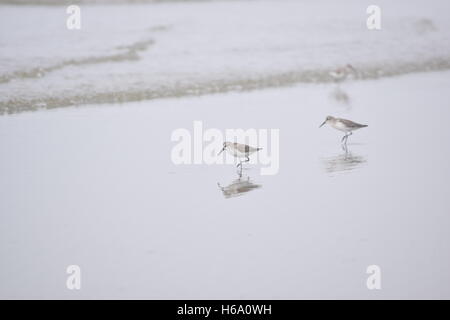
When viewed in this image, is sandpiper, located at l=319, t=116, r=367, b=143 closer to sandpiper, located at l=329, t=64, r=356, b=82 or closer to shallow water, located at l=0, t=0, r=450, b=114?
shallow water, located at l=0, t=0, r=450, b=114

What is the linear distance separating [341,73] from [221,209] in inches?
311

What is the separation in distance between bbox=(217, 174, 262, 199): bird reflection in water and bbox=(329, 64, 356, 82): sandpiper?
659 centimetres

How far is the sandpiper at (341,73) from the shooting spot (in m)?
15.1

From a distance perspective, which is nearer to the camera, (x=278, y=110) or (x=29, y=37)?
(x=278, y=110)

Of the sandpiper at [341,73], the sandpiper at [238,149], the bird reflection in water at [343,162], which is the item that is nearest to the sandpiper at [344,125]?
the bird reflection in water at [343,162]

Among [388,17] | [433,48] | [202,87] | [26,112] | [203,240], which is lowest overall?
[203,240]

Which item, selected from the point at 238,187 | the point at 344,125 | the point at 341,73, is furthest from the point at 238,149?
the point at 341,73

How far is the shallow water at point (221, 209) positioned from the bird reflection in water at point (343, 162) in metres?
0.03

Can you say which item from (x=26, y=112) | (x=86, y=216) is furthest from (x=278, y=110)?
(x=86, y=216)

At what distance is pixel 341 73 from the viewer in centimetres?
1521

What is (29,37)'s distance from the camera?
55.0ft

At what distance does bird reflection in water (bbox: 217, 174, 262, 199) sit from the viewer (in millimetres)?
8634
